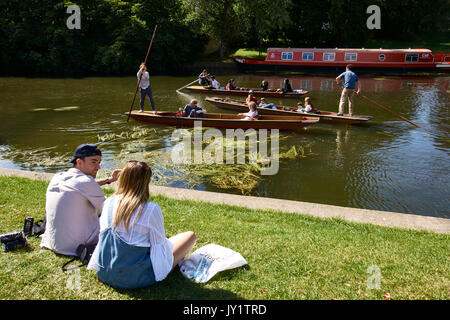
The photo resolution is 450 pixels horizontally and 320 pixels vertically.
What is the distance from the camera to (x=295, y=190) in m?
9.08

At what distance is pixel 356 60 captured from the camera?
3275cm

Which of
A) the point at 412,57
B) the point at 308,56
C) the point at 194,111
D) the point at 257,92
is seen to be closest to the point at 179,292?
the point at 194,111

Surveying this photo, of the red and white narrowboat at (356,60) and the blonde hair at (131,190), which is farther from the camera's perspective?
the red and white narrowboat at (356,60)

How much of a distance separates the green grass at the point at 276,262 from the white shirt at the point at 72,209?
0.30 meters

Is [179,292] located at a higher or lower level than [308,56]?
lower

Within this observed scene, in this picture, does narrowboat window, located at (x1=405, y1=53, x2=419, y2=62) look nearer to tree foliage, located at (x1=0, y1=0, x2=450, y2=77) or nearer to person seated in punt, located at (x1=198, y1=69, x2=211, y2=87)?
tree foliage, located at (x1=0, y1=0, x2=450, y2=77)

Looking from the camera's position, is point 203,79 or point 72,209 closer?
point 72,209

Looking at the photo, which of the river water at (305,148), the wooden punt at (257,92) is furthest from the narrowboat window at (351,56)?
the wooden punt at (257,92)

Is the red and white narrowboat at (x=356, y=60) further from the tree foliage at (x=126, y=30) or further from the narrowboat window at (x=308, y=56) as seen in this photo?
the tree foliage at (x=126, y=30)

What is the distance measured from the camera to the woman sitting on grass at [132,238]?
363 centimetres

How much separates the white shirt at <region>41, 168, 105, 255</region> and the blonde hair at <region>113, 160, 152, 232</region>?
0.75m

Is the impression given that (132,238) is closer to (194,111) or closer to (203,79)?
(194,111)

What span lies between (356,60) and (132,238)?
33.3m

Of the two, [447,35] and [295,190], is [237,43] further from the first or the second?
[295,190]
